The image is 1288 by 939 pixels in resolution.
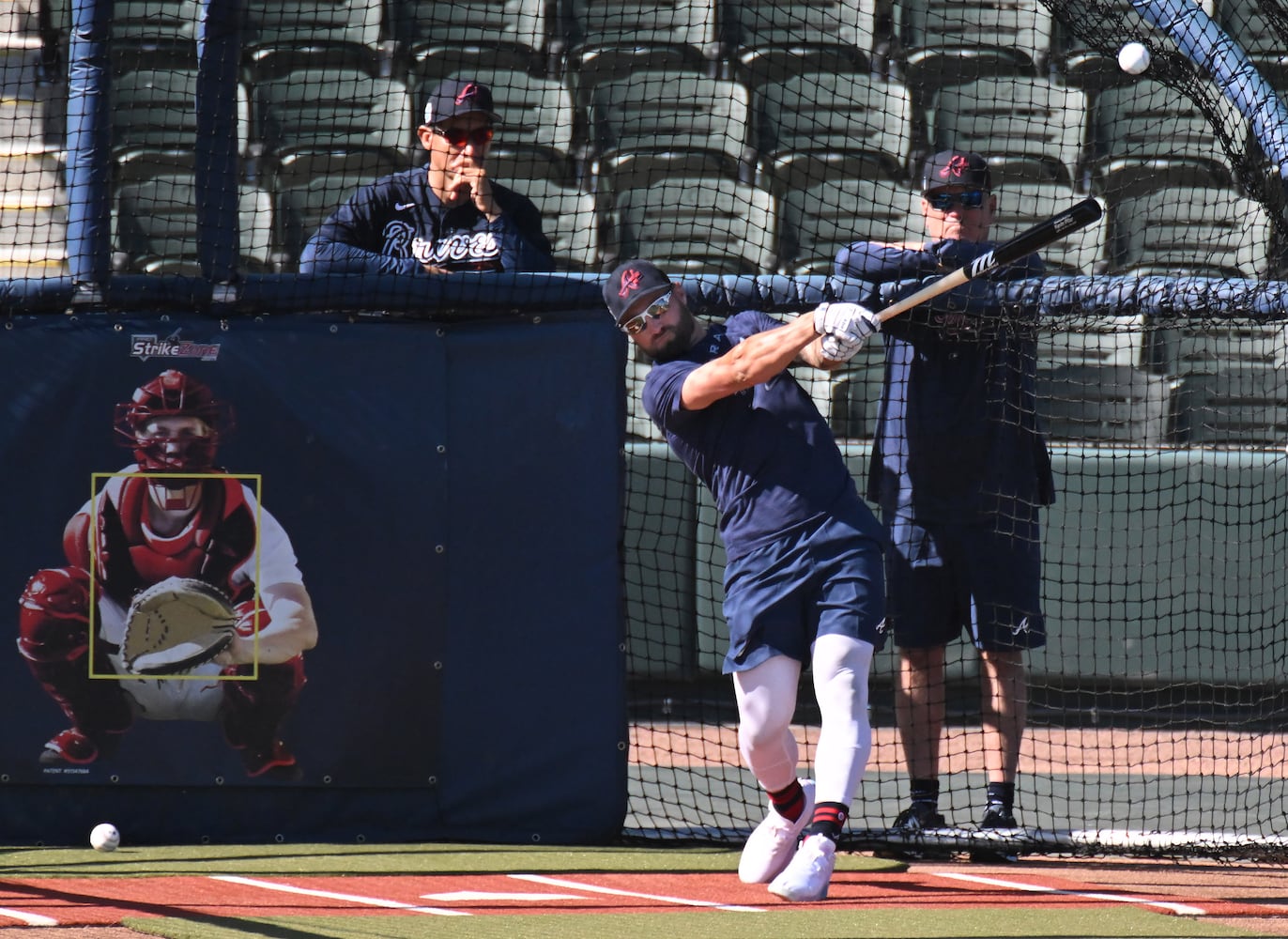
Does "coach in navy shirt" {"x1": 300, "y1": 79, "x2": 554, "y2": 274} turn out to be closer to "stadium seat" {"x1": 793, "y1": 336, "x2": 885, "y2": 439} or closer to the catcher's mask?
the catcher's mask

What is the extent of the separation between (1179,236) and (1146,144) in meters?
0.52

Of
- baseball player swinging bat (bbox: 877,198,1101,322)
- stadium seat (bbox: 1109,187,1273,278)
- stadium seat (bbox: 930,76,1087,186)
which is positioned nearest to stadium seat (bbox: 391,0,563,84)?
stadium seat (bbox: 930,76,1087,186)

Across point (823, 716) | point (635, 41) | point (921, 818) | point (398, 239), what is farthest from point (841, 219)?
point (823, 716)

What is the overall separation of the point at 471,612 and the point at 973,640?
1.60 meters

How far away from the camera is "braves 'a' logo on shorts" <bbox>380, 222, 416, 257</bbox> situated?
17.3 ft

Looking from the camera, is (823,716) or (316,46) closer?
(823,716)

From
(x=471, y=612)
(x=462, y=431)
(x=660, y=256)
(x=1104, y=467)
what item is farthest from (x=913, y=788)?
(x=660, y=256)

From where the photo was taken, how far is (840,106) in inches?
315

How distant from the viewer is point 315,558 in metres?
4.86

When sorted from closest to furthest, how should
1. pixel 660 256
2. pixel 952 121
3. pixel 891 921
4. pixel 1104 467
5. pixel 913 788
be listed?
pixel 891 921
pixel 913 788
pixel 1104 467
pixel 660 256
pixel 952 121

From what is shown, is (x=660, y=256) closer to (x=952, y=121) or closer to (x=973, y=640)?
(x=952, y=121)

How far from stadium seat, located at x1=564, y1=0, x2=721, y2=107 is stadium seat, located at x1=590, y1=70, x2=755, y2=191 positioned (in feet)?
0.23

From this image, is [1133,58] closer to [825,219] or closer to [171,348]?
[825,219]

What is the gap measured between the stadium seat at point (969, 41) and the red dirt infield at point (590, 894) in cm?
456
